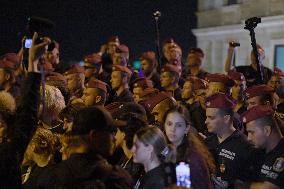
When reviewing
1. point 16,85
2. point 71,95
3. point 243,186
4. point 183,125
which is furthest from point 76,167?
point 71,95

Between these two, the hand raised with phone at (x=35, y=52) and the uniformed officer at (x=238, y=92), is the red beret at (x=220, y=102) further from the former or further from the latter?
the hand raised with phone at (x=35, y=52)

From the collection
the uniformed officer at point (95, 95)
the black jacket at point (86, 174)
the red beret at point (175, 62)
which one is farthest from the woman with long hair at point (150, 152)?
the red beret at point (175, 62)

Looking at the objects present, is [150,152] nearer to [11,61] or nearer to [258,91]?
[258,91]

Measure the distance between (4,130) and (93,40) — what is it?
26.4 metres

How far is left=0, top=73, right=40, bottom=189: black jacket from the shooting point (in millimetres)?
3475

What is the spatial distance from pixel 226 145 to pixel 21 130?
2.29m

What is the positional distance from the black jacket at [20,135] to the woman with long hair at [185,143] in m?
1.43

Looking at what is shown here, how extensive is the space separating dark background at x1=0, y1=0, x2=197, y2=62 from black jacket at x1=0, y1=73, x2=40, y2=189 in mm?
24867

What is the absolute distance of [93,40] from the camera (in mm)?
29984

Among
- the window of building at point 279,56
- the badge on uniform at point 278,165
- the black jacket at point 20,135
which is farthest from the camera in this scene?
the window of building at point 279,56

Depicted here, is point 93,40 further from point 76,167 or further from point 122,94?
point 76,167

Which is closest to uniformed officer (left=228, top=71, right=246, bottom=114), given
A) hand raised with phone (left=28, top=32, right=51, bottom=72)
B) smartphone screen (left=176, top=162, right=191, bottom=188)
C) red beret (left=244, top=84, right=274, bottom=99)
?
red beret (left=244, top=84, right=274, bottom=99)

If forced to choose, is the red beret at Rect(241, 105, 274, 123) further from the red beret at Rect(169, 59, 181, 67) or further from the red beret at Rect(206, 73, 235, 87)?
the red beret at Rect(169, 59, 181, 67)

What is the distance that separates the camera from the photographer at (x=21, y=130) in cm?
348
